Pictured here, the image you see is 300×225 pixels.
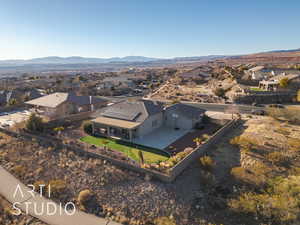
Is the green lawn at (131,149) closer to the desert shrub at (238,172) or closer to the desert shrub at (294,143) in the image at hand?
the desert shrub at (238,172)

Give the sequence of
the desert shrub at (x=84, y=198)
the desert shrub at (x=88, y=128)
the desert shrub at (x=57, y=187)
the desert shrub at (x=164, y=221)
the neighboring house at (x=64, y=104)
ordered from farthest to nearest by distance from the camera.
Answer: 1. the neighboring house at (x=64, y=104)
2. the desert shrub at (x=88, y=128)
3. the desert shrub at (x=57, y=187)
4. the desert shrub at (x=84, y=198)
5. the desert shrub at (x=164, y=221)

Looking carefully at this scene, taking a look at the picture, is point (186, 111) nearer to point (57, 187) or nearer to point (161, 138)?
point (161, 138)

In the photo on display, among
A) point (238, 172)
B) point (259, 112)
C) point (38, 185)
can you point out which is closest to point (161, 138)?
point (238, 172)

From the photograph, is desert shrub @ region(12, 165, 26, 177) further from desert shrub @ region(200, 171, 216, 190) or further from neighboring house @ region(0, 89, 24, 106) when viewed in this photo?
neighboring house @ region(0, 89, 24, 106)

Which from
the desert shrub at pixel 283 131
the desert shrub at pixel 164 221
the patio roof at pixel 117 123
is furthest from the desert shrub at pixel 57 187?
the desert shrub at pixel 283 131

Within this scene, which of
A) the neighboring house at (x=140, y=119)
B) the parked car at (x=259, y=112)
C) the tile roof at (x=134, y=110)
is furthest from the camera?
the parked car at (x=259, y=112)

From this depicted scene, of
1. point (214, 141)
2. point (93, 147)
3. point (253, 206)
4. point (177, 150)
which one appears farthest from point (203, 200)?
point (93, 147)
